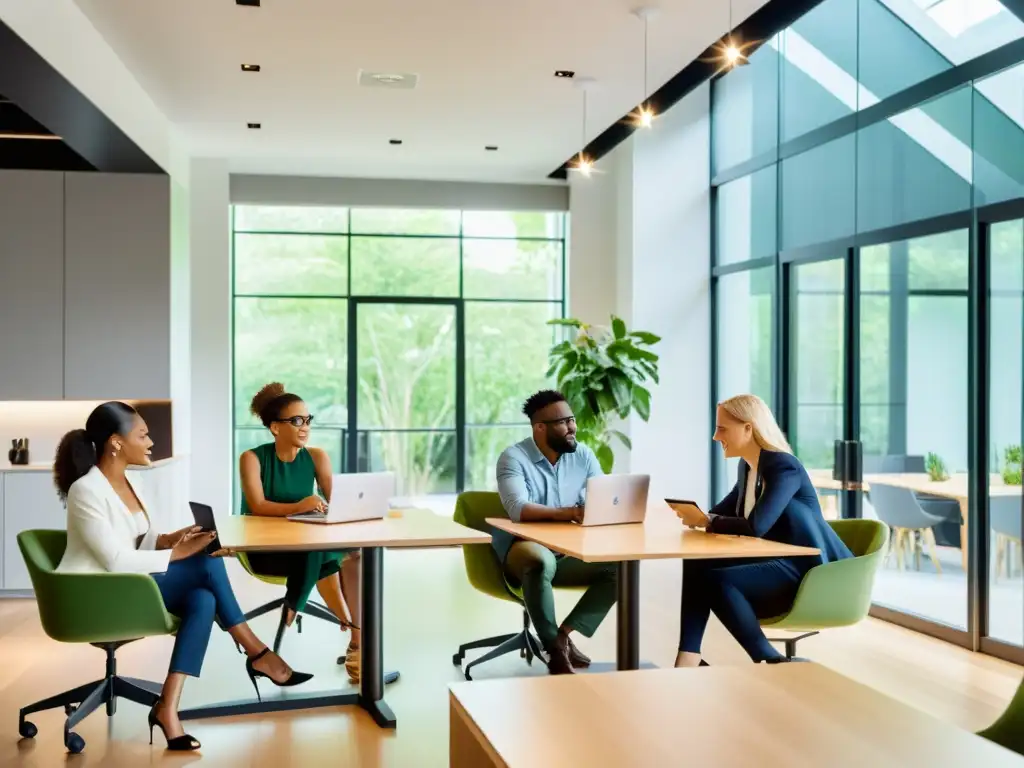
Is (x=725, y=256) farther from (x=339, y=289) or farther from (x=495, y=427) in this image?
(x=339, y=289)

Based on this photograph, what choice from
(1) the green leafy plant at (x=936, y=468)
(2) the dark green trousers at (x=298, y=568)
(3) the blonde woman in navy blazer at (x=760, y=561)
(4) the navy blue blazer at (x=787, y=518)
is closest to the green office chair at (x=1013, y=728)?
(3) the blonde woman in navy blazer at (x=760, y=561)

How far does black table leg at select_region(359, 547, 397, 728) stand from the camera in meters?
4.54

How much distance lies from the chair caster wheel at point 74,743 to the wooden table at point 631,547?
185cm

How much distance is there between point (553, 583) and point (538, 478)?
Answer: 50cm

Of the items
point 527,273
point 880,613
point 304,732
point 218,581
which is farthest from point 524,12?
point 527,273

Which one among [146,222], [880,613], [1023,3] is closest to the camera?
[1023,3]

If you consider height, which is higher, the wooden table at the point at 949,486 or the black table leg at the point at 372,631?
the wooden table at the point at 949,486

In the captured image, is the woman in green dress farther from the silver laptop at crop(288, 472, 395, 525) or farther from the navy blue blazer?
the navy blue blazer

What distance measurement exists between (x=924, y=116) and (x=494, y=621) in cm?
392

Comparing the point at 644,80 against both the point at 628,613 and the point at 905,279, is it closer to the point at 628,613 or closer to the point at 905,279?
the point at 905,279

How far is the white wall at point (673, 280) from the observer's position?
8.93 m

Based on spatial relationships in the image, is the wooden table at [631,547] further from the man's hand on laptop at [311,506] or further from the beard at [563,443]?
the man's hand on laptop at [311,506]

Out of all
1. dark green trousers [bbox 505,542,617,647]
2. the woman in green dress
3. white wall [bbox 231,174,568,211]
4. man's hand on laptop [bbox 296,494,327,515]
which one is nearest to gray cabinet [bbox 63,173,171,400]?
white wall [bbox 231,174,568,211]

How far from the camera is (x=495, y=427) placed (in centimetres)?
1048
